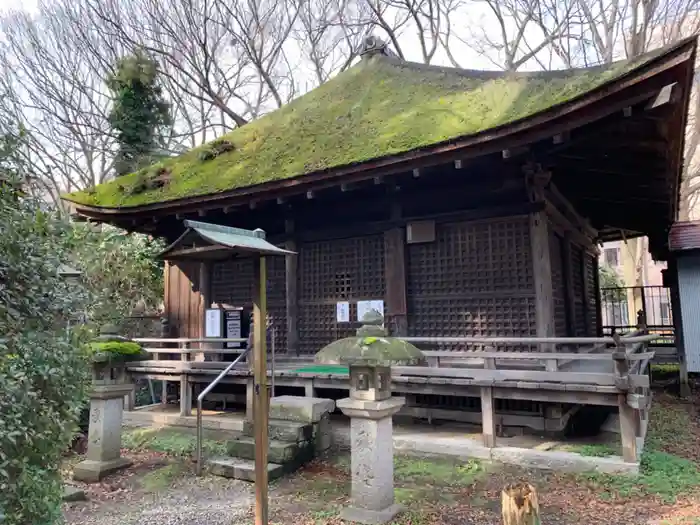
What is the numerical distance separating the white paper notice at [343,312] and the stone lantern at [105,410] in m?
3.68

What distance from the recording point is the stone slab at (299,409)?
22.0ft

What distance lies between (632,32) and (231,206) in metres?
16.2

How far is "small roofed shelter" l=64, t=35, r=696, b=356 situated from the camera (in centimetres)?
662

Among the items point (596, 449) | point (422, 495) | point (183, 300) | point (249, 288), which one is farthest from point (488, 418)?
point (183, 300)

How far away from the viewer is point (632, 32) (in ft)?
57.7

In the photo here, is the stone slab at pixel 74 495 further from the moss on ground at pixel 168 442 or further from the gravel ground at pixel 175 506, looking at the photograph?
the moss on ground at pixel 168 442

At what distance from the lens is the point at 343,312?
9281 mm

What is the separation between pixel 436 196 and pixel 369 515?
5.33 meters

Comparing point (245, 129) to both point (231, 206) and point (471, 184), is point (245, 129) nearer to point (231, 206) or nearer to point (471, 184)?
point (231, 206)

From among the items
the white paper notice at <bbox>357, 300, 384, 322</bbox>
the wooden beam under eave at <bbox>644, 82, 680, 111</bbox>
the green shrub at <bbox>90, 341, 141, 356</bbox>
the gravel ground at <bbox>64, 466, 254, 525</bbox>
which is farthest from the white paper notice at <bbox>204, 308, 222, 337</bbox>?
the wooden beam under eave at <bbox>644, 82, 680, 111</bbox>

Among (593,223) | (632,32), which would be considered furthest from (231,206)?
(632,32)

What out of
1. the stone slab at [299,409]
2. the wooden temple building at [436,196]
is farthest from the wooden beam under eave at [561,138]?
the stone slab at [299,409]

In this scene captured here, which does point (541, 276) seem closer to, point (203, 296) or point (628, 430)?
point (628, 430)

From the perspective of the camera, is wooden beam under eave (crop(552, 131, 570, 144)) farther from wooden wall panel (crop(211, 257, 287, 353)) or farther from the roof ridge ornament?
the roof ridge ornament
